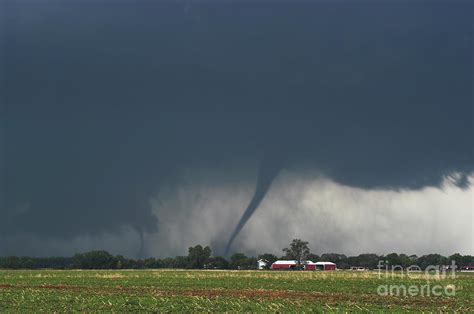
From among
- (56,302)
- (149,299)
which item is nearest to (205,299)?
(149,299)

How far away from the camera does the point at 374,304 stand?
135 ft

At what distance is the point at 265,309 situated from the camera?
37000 millimetres

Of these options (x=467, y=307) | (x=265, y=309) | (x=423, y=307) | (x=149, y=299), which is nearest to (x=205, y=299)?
(x=149, y=299)

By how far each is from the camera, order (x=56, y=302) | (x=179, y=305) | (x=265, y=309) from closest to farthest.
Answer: (x=265, y=309), (x=179, y=305), (x=56, y=302)

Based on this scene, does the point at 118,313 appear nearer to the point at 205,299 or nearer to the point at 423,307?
the point at 205,299

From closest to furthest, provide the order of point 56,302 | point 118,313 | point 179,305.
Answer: point 118,313 < point 179,305 < point 56,302

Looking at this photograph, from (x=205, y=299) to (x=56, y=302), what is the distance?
Answer: 12.1 meters

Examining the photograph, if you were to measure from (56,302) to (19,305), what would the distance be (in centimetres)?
305

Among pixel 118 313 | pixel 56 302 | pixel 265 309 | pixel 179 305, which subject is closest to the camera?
pixel 118 313

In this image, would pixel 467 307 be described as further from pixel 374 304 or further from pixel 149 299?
pixel 149 299

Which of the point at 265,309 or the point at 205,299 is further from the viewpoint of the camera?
the point at 205,299

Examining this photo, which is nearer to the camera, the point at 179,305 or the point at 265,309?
the point at 265,309

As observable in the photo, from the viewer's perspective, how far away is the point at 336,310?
3616cm

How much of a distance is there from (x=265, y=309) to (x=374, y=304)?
9790 millimetres
